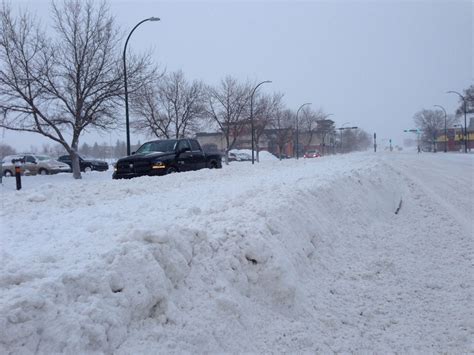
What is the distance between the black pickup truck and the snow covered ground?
6.73 meters

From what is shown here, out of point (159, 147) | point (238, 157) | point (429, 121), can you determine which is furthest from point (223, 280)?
point (429, 121)

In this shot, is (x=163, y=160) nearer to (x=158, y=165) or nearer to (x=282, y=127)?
(x=158, y=165)

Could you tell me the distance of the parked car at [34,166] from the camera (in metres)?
32.4

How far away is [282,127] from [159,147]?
5051cm

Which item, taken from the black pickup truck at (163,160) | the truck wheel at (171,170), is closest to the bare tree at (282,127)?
the black pickup truck at (163,160)

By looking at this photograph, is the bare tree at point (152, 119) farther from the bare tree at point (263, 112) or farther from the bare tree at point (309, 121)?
the bare tree at point (309, 121)

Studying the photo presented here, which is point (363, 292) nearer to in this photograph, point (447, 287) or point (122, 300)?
point (447, 287)

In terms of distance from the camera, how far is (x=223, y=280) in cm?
465

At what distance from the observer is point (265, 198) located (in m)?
7.70

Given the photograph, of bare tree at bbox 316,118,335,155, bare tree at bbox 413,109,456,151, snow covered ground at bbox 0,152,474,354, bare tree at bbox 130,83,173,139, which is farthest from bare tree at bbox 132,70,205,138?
bare tree at bbox 413,109,456,151

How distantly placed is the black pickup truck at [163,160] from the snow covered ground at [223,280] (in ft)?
22.1

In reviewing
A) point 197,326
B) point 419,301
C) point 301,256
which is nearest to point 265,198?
point 301,256

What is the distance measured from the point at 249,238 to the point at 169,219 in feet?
3.79

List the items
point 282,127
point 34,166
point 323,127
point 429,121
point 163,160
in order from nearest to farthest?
point 163,160, point 34,166, point 282,127, point 323,127, point 429,121
